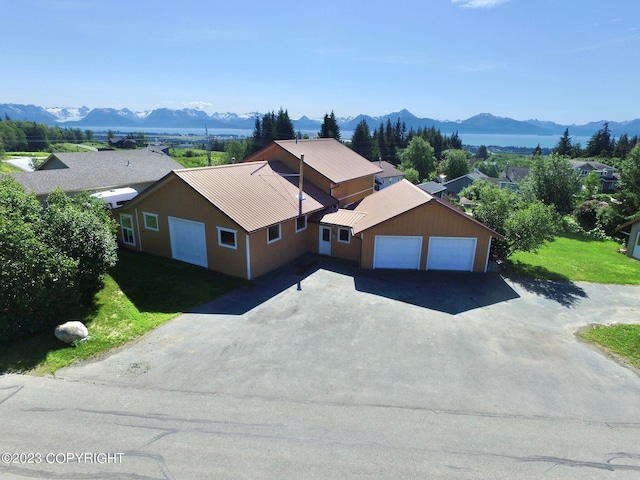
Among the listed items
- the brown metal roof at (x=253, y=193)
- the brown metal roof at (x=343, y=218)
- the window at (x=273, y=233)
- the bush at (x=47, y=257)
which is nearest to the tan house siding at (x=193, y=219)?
the brown metal roof at (x=253, y=193)

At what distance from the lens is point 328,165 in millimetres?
28250

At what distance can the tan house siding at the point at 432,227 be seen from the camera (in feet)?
62.8

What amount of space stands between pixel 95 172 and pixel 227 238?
1886 cm

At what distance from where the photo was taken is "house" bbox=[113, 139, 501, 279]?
18.2 metres

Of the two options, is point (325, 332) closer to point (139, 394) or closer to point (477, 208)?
point (139, 394)

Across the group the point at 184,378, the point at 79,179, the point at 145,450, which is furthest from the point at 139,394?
the point at 79,179

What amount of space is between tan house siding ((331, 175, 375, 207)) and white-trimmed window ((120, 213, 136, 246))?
1352cm

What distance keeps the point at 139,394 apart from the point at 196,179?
11905 mm

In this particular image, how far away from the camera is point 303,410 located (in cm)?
934

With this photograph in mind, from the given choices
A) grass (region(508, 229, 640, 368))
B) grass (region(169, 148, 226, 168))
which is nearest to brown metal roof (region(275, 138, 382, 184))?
grass (region(508, 229, 640, 368))

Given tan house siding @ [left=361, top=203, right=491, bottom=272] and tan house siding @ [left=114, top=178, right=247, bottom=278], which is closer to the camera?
tan house siding @ [left=114, top=178, right=247, bottom=278]

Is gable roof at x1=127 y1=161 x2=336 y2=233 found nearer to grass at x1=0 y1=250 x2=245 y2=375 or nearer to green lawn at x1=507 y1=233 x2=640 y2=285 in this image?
grass at x1=0 y1=250 x2=245 y2=375

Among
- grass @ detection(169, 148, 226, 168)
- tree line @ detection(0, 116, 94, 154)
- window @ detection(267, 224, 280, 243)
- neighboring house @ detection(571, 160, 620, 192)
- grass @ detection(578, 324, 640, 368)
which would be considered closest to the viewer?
grass @ detection(578, 324, 640, 368)

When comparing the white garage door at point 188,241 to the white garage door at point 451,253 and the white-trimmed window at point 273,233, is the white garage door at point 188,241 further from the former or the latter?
the white garage door at point 451,253
